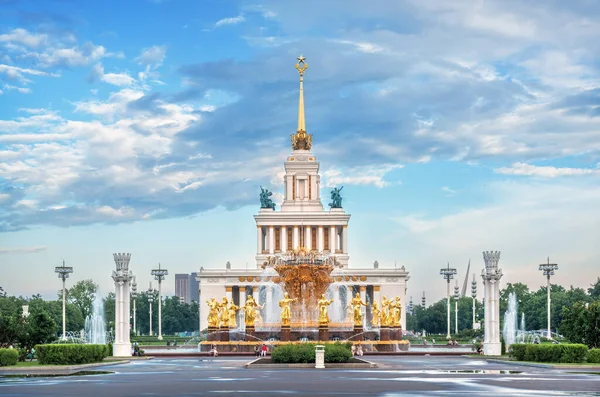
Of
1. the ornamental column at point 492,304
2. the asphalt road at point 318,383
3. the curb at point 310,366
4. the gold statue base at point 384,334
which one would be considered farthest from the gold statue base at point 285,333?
the asphalt road at point 318,383

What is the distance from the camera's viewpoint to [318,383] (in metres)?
36.2

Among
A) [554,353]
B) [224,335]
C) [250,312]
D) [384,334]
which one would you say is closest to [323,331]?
[250,312]

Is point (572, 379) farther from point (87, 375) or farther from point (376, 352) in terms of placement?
point (376, 352)

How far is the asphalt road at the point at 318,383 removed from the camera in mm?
32000

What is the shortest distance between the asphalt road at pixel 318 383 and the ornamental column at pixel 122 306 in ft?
53.1

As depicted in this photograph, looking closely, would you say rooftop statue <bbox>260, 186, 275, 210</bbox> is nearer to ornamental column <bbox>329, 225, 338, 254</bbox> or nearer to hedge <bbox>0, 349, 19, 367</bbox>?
ornamental column <bbox>329, 225, 338, 254</bbox>

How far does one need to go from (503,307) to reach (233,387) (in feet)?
366

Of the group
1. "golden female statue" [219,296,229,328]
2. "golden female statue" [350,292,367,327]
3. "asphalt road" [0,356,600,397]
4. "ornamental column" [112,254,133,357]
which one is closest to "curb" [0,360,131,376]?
"asphalt road" [0,356,600,397]

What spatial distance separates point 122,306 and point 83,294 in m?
94.6

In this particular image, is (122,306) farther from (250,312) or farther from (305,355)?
(305,355)

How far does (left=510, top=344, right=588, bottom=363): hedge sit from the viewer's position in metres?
51.1

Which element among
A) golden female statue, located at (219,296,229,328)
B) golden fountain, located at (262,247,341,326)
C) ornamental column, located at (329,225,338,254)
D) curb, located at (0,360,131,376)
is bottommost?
curb, located at (0,360,131,376)

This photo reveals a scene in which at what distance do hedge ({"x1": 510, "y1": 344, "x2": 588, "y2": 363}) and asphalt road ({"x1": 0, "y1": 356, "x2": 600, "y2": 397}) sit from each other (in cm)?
329

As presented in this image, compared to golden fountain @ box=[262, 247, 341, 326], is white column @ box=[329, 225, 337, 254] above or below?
above
